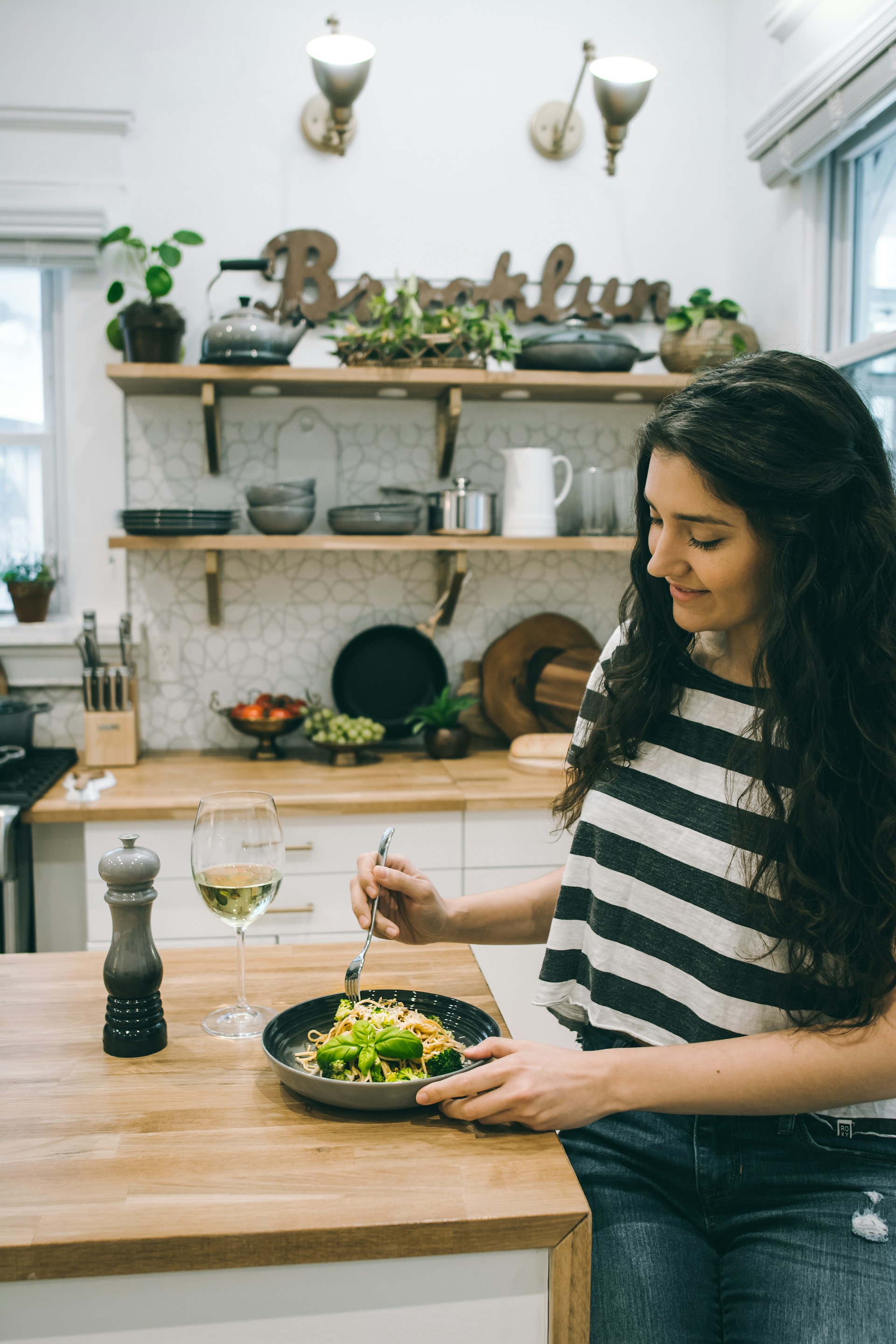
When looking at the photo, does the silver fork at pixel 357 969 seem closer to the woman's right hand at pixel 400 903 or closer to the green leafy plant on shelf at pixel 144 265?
the woman's right hand at pixel 400 903

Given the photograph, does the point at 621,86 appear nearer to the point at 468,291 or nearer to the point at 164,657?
the point at 468,291

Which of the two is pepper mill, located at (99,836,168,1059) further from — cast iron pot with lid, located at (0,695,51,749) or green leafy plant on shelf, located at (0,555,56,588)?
green leafy plant on shelf, located at (0,555,56,588)

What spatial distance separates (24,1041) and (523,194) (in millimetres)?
2730

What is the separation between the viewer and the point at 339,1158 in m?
0.91

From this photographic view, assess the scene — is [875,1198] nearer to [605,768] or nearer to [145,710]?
[605,768]

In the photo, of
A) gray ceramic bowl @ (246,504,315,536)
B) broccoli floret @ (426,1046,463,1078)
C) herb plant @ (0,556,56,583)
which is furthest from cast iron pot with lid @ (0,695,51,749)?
broccoli floret @ (426,1046,463,1078)

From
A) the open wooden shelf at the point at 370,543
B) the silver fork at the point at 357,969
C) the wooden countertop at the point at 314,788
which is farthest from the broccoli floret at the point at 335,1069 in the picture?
the open wooden shelf at the point at 370,543

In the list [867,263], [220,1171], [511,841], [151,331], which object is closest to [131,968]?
[220,1171]

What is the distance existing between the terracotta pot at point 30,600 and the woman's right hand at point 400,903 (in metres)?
1.94

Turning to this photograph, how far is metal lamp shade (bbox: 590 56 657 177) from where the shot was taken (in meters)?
2.47

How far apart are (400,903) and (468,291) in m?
2.19

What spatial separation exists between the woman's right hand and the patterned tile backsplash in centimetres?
182

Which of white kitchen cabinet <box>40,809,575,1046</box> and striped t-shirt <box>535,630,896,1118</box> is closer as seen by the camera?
striped t-shirt <box>535,630,896,1118</box>

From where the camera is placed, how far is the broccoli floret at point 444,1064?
1.00 m
